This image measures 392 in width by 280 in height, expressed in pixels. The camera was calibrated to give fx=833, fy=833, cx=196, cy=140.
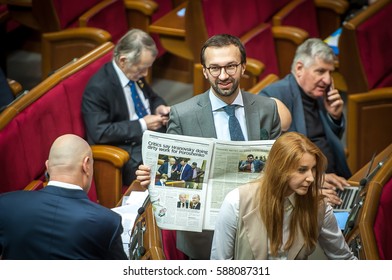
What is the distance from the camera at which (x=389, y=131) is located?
2.98m

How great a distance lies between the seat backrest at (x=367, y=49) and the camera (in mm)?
2914

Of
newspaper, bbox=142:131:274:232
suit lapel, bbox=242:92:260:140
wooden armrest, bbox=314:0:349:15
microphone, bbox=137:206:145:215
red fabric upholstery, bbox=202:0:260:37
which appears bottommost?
microphone, bbox=137:206:145:215

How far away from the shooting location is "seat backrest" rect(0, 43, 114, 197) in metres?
Answer: 2.14

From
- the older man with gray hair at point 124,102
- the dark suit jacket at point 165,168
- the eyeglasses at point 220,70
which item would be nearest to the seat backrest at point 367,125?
the older man with gray hair at point 124,102

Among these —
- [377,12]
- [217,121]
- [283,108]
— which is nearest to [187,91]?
[377,12]

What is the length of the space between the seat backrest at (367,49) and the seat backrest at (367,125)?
0.05 m

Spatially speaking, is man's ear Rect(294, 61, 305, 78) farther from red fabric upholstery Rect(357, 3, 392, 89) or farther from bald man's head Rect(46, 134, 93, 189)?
bald man's head Rect(46, 134, 93, 189)

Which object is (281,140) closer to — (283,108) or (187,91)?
(283,108)

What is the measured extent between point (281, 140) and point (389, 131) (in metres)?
1.48

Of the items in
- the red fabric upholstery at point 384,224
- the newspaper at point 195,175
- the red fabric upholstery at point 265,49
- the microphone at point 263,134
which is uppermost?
the red fabric upholstery at point 265,49

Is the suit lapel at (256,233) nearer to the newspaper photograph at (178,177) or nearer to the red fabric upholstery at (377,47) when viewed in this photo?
the newspaper photograph at (178,177)

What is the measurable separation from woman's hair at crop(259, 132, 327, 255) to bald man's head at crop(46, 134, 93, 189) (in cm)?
35

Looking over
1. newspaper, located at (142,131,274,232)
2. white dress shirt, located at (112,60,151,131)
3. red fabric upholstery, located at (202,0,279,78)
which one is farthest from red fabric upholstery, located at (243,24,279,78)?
newspaper, located at (142,131,274,232)

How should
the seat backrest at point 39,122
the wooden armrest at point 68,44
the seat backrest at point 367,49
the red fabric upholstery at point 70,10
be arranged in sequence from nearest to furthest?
1. the seat backrest at point 39,122
2. the seat backrest at point 367,49
3. the wooden armrest at point 68,44
4. the red fabric upholstery at point 70,10
